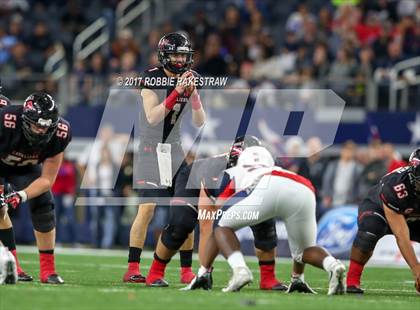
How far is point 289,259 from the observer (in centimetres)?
1488

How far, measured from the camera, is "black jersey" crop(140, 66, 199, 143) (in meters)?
9.80

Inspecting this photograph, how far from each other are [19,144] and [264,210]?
2095 millimetres

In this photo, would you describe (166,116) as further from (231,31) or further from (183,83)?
(231,31)

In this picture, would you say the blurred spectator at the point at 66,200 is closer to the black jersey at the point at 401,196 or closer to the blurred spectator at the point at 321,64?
the blurred spectator at the point at 321,64

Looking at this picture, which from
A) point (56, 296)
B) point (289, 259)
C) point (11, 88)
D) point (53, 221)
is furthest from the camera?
point (11, 88)

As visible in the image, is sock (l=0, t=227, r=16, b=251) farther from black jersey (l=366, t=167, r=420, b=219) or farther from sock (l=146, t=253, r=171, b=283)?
black jersey (l=366, t=167, r=420, b=219)

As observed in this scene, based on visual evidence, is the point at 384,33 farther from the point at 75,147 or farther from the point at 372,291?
the point at 372,291

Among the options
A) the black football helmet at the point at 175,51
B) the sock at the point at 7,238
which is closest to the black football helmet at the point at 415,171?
the black football helmet at the point at 175,51

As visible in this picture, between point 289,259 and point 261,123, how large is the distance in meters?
2.63

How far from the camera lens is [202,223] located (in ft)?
30.7

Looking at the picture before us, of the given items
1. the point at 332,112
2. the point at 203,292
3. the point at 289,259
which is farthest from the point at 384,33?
the point at 203,292

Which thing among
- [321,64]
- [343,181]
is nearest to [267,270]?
[343,181]

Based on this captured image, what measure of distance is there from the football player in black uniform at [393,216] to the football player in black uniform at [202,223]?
0.72 metres

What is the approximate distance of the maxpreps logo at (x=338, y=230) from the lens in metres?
14.7
